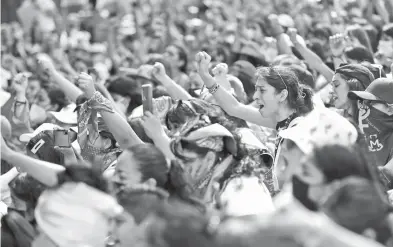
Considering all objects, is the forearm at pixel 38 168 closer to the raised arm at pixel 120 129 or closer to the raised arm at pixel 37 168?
the raised arm at pixel 37 168

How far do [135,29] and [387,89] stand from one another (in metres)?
10.9

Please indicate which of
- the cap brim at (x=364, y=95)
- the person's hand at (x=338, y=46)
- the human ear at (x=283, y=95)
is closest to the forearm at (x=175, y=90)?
the human ear at (x=283, y=95)

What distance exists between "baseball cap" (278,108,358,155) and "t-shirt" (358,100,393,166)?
123cm

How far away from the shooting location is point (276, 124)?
6.29 m

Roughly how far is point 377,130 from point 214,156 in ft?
5.74

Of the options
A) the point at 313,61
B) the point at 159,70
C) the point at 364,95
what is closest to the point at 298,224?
the point at 364,95

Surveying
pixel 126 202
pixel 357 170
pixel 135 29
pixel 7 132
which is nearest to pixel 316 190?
pixel 357 170

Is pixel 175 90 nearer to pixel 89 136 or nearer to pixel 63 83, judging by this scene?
pixel 89 136

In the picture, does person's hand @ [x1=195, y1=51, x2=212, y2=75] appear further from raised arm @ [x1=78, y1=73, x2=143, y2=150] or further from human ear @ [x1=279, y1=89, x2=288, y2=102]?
raised arm @ [x1=78, y1=73, x2=143, y2=150]

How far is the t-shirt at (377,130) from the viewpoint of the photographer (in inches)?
260

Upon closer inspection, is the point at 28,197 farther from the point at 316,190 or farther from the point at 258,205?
the point at 316,190

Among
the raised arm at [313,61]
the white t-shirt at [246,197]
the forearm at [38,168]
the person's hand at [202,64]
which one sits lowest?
the raised arm at [313,61]

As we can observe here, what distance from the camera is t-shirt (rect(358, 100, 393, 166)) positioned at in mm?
6598

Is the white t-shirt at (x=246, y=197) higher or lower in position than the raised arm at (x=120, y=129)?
higher
